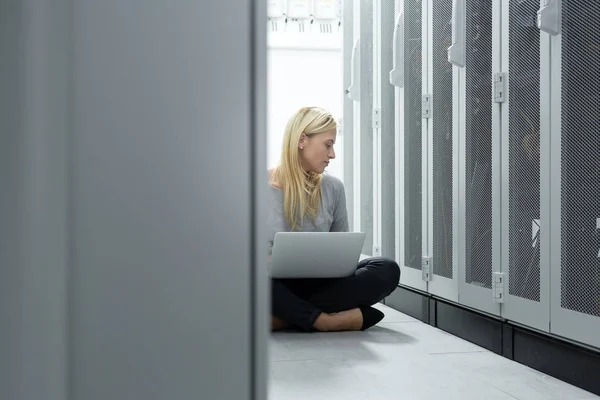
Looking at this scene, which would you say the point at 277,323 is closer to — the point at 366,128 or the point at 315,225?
the point at 315,225

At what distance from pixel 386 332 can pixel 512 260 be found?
0.69 m

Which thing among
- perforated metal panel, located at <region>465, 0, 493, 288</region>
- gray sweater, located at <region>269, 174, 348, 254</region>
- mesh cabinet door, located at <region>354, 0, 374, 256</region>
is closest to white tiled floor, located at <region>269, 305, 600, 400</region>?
perforated metal panel, located at <region>465, 0, 493, 288</region>

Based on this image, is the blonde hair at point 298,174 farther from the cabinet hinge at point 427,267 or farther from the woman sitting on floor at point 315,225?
the cabinet hinge at point 427,267

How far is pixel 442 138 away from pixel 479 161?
1.13 ft

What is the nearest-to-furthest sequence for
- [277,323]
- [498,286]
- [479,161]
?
[498,286]
[479,161]
[277,323]

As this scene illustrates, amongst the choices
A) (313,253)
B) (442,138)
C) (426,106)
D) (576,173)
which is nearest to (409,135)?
(426,106)

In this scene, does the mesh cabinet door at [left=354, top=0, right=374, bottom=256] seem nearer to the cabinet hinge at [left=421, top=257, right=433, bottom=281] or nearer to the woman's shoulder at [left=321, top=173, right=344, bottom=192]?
the woman's shoulder at [left=321, top=173, right=344, bottom=192]

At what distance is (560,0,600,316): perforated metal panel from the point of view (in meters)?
1.68

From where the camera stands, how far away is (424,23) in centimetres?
282

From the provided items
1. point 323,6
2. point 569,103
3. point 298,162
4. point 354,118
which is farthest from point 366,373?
point 323,6

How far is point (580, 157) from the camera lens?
1743 millimetres

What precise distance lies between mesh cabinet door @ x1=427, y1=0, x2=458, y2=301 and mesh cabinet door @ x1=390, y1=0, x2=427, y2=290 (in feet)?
0.32

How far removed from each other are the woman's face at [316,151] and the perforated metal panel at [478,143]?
2.17 feet

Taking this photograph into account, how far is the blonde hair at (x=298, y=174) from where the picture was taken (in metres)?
2.85
